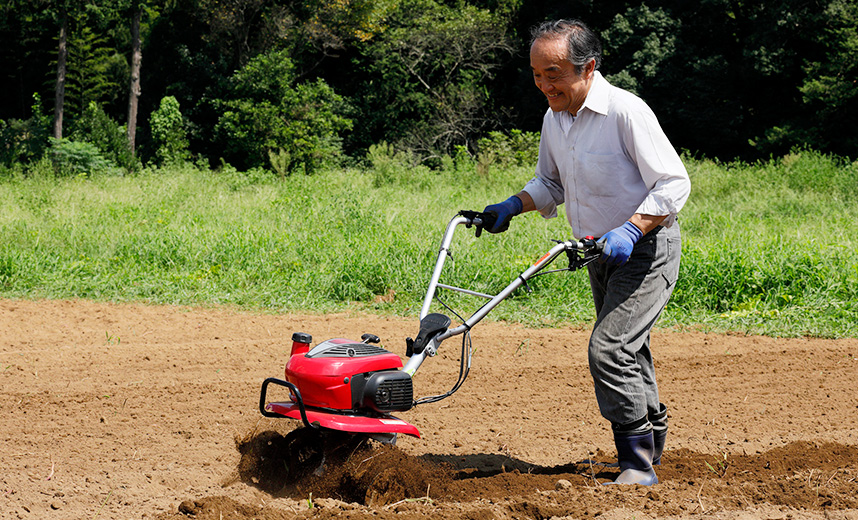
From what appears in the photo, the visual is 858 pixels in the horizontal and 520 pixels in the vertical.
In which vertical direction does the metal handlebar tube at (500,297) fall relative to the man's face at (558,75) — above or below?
below

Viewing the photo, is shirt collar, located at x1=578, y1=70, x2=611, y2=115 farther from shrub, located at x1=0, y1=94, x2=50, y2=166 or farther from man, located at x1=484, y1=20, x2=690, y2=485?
shrub, located at x1=0, y1=94, x2=50, y2=166

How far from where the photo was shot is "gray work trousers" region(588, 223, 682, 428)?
3207mm

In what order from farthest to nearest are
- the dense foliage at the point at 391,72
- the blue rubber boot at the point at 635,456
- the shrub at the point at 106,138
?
1. the shrub at the point at 106,138
2. the dense foliage at the point at 391,72
3. the blue rubber boot at the point at 635,456

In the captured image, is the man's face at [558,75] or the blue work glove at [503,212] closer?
the man's face at [558,75]

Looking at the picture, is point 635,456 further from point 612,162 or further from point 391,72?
point 391,72

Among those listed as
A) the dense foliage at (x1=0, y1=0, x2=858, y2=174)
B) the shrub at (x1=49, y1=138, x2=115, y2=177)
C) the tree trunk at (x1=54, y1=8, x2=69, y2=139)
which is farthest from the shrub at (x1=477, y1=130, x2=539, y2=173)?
the tree trunk at (x1=54, y1=8, x2=69, y2=139)

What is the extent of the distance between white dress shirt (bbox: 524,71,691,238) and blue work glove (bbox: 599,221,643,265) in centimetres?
11

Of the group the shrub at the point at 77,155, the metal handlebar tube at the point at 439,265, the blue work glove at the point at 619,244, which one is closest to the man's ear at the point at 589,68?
the blue work glove at the point at 619,244

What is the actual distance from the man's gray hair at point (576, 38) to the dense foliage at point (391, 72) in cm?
1926

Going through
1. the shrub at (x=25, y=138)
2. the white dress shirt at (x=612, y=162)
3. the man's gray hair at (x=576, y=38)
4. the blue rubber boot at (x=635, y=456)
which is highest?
the man's gray hair at (x=576, y=38)

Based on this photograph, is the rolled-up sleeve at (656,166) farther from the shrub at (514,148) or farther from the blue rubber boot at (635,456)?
the shrub at (514,148)

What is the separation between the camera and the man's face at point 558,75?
10.1ft

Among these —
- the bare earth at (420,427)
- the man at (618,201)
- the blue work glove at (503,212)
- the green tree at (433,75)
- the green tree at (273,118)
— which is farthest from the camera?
the green tree at (433,75)

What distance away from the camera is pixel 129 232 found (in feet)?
31.3
